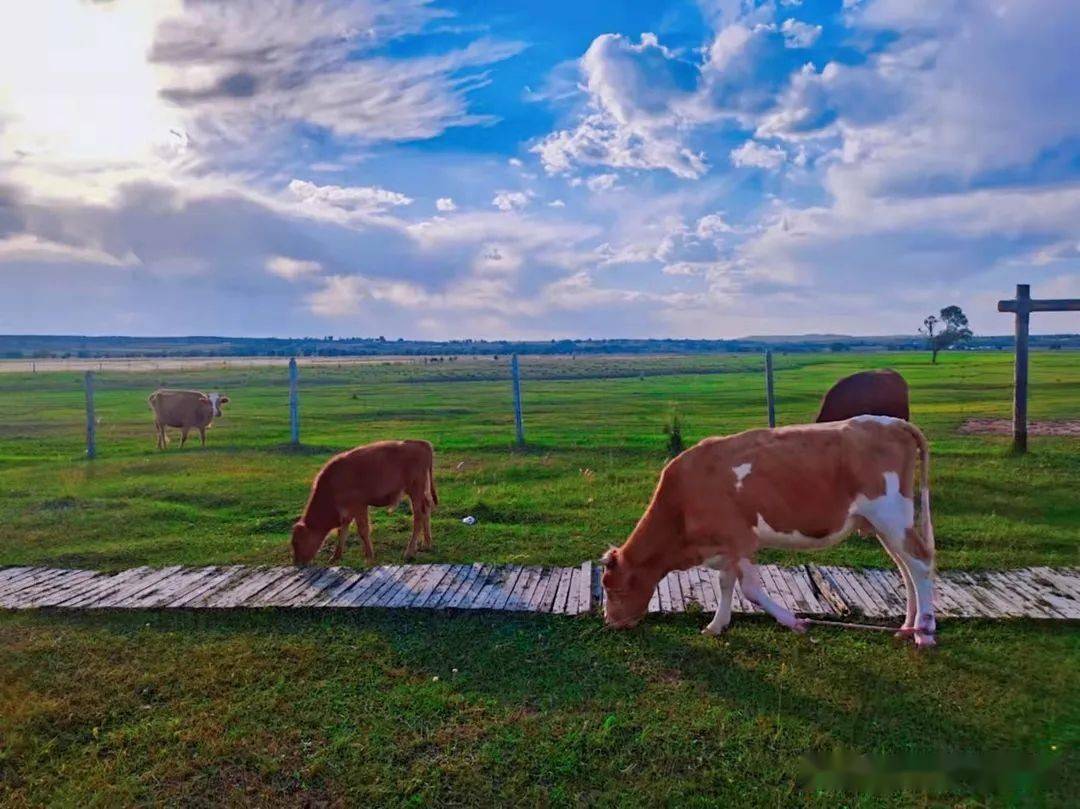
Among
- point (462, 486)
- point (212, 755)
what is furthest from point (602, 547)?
point (212, 755)

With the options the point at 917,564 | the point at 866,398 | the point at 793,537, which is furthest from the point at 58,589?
the point at 866,398

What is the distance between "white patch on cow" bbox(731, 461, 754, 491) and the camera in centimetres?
689

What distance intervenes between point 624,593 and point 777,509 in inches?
61.7

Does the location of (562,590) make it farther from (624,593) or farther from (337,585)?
(337,585)

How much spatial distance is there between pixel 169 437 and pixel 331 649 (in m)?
22.0

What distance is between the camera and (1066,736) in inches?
203

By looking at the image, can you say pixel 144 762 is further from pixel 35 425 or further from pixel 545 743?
pixel 35 425

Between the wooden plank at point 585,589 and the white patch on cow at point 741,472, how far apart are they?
192cm

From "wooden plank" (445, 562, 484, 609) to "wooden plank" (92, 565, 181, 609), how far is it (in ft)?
10.8

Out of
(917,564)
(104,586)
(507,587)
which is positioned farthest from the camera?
(104,586)

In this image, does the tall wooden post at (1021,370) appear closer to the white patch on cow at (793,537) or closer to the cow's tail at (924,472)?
the cow's tail at (924,472)

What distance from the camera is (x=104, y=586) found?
8.67 meters

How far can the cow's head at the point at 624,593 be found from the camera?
282 inches

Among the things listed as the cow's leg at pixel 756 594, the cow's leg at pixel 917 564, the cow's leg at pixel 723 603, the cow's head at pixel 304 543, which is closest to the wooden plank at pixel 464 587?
the cow's head at pixel 304 543
